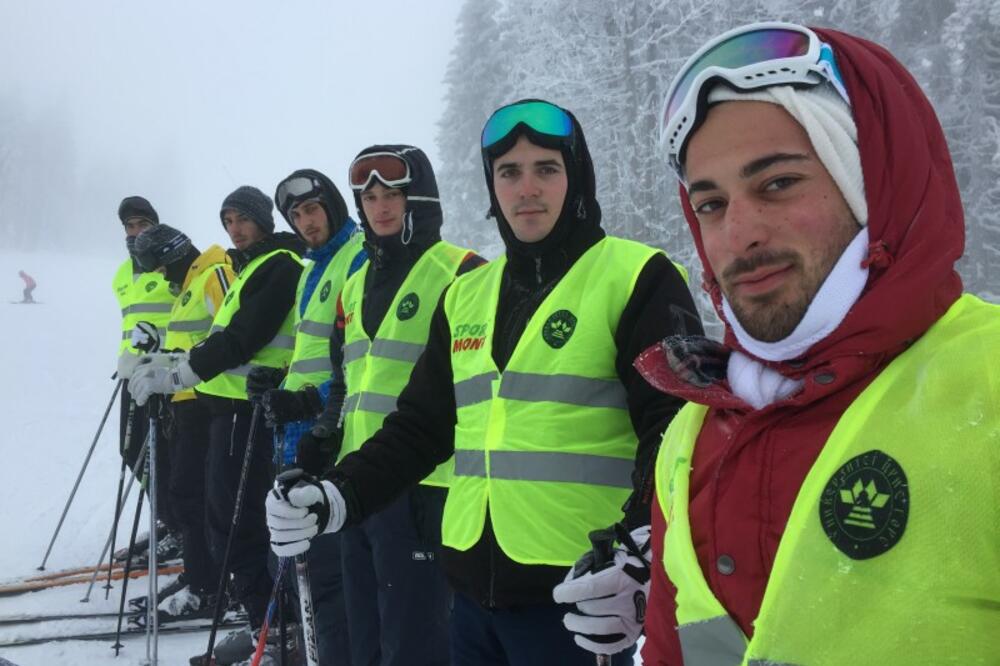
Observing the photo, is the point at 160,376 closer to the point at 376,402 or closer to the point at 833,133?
the point at 376,402

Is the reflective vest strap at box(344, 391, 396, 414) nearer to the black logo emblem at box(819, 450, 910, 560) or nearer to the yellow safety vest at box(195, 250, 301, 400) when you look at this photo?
the yellow safety vest at box(195, 250, 301, 400)

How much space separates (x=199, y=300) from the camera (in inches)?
253

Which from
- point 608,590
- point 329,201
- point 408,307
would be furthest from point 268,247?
point 608,590

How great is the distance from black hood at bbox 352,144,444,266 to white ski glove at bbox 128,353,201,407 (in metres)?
2.29

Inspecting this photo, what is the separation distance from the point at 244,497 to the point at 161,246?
2.68 m

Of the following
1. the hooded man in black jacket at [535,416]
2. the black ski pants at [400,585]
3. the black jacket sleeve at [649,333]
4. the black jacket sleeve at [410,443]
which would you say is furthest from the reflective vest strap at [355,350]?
the black jacket sleeve at [649,333]

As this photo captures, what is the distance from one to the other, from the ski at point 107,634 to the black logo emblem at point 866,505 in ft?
18.8

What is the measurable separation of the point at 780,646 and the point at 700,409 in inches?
21.0

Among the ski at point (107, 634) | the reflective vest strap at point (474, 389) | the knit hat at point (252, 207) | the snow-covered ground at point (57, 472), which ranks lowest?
the snow-covered ground at point (57, 472)

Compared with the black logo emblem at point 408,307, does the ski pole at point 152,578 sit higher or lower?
lower

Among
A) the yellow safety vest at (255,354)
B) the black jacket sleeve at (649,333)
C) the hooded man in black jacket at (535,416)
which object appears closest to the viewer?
the black jacket sleeve at (649,333)

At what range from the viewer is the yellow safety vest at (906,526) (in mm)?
935

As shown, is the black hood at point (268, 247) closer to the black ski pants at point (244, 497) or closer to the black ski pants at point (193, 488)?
the black ski pants at point (244, 497)

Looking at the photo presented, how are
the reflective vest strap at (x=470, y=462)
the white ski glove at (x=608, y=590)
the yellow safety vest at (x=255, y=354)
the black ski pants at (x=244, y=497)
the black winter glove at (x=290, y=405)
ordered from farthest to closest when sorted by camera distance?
1. the yellow safety vest at (x=255, y=354)
2. the black ski pants at (x=244, y=497)
3. the black winter glove at (x=290, y=405)
4. the reflective vest strap at (x=470, y=462)
5. the white ski glove at (x=608, y=590)
